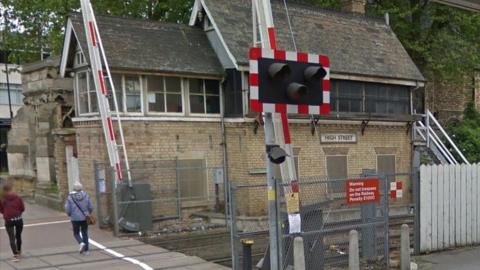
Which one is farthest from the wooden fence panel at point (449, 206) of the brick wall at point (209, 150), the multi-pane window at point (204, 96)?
the multi-pane window at point (204, 96)

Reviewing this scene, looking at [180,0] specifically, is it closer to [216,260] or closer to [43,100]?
[43,100]

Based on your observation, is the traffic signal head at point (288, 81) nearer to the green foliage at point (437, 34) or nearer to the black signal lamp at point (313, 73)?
the black signal lamp at point (313, 73)

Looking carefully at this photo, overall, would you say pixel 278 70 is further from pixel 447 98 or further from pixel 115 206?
pixel 447 98

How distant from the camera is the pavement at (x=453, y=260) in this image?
32.7 ft

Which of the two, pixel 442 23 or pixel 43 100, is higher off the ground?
pixel 442 23

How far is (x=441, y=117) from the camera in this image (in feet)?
89.6

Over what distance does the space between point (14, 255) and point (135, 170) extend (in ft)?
12.8

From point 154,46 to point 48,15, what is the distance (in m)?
10.0

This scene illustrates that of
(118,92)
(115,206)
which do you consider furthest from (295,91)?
(118,92)

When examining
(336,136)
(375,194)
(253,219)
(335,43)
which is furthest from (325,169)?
(375,194)

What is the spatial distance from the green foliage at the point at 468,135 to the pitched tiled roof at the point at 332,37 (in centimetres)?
484

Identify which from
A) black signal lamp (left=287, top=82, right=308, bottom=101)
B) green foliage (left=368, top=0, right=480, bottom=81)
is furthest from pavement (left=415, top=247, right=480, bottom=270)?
green foliage (left=368, top=0, right=480, bottom=81)

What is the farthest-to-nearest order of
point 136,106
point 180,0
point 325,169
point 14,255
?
point 180,0
point 325,169
point 136,106
point 14,255

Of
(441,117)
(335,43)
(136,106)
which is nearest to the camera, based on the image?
(136,106)
